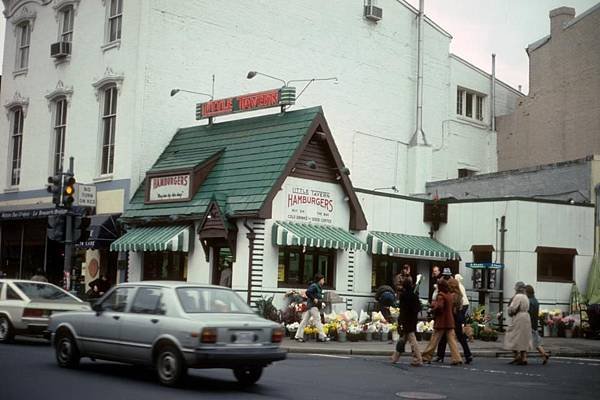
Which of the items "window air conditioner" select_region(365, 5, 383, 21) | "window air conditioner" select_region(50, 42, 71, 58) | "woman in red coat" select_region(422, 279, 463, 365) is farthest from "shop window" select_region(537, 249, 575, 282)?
"window air conditioner" select_region(50, 42, 71, 58)

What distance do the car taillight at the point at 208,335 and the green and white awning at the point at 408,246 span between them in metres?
15.4

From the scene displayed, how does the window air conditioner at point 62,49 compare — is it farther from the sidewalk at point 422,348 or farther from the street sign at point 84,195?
the sidewalk at point 422,348

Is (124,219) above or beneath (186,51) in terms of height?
beneath

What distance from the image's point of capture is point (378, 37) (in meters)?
35.9

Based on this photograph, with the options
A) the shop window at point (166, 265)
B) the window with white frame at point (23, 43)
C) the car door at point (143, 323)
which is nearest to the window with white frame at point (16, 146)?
the window with white frame at point (23, 43)

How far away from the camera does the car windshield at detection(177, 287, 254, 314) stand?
1227 cm

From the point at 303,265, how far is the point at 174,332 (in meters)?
13.3

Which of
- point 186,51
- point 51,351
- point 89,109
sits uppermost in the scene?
point 186,51

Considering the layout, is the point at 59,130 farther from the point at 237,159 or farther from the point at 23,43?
the point at 237,159

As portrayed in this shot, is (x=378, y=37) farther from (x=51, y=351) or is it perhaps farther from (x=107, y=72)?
(x=51, y=351)

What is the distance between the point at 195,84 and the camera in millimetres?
29578

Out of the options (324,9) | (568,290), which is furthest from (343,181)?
(324,9)

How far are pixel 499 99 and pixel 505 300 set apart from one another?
50.0ft

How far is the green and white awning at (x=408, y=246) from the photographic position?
26719mm
